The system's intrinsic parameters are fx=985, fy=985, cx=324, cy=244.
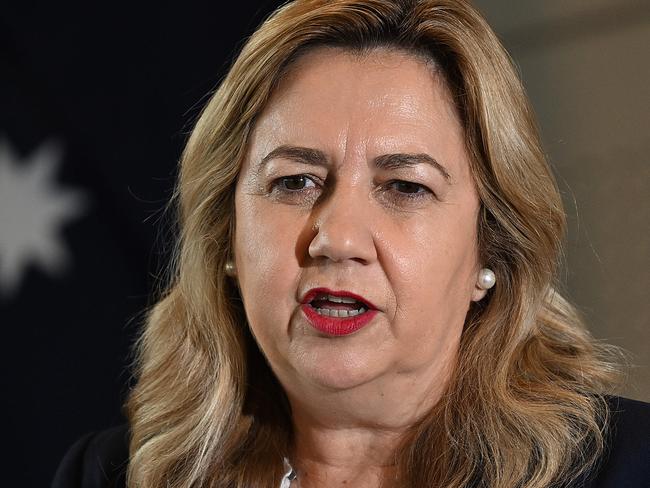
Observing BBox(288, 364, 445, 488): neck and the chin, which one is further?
BBox(288, 364, 445, 488): neck

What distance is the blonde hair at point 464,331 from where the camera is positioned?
1.76m

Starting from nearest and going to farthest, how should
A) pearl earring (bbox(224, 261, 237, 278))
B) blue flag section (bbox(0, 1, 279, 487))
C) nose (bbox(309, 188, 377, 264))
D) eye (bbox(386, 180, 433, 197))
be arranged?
nose (bbox(309, 188, 377, 264)) < eye (bbox(386, 180, 433, 197)) < pearl earring (bbox(224, 261, 237, 278)) < blue flag section (bbox(0, 1, 279, 487))

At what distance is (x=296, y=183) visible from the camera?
1.78 metres

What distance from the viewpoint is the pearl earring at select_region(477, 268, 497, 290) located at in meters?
1.87

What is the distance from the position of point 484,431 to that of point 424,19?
76 centimetres

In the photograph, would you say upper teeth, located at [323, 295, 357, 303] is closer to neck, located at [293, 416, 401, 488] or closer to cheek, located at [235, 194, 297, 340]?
cheek, located at [235, 194, 297, 340]

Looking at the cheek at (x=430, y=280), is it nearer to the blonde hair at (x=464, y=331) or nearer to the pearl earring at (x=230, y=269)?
the blonde hair at (x=464, y=331)

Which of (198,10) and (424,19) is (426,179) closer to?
(424,19)

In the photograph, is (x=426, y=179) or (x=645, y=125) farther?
(x=645, y=125)

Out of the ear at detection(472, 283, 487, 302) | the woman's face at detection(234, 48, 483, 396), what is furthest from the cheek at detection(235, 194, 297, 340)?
the ear at detection(472, 283, 487, 302)

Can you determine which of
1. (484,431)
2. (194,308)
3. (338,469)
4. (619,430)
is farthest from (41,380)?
(619,430)

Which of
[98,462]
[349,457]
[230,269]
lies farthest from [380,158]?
[98,462]

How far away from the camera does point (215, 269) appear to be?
2047 mm

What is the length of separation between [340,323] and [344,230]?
16 cm
